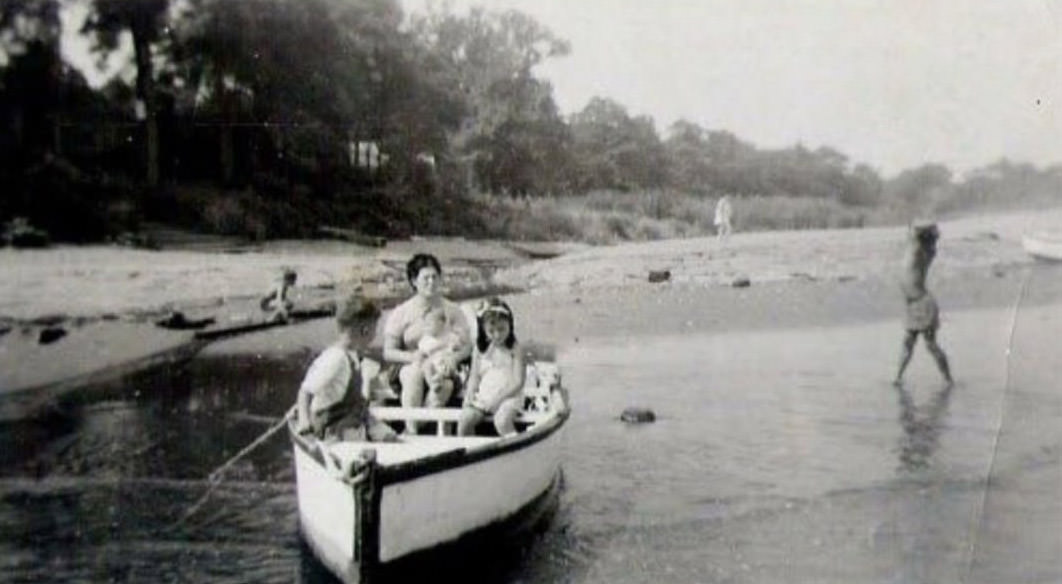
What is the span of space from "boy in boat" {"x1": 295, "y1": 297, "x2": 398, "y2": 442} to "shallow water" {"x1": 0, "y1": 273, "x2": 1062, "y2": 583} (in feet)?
1.43

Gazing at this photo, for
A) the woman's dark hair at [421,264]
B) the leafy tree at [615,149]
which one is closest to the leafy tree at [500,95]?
the leafy tree at [615,149]

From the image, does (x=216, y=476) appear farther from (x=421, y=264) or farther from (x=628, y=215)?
(x=628, y=215)

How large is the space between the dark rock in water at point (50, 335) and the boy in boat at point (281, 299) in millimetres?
1259

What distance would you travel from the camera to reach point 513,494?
3.74 meters

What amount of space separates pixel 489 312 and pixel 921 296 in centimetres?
238

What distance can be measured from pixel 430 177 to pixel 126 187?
148cm

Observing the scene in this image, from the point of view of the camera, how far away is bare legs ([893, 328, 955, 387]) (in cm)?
539

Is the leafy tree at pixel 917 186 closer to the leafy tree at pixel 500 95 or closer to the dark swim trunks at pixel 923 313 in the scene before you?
the dark swim trunks at pixel 923 313

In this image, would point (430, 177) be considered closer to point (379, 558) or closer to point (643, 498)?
point (643, 498)

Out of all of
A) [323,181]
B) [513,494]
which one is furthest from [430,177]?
[513,494]

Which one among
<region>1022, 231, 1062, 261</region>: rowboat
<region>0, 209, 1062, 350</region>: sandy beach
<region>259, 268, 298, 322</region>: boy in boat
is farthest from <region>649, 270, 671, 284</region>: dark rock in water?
<region>1022, 231, 1062, 261</region>: rowboat

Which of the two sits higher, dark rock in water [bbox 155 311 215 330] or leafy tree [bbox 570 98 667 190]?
leafy tree [bbox 570 98 667 190]

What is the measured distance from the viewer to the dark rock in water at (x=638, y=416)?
5480mm

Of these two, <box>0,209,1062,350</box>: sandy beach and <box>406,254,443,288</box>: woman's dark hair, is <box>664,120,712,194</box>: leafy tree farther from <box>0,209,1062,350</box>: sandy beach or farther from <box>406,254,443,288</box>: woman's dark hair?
<box>406,254,443,288</box>: woman's dark hair
